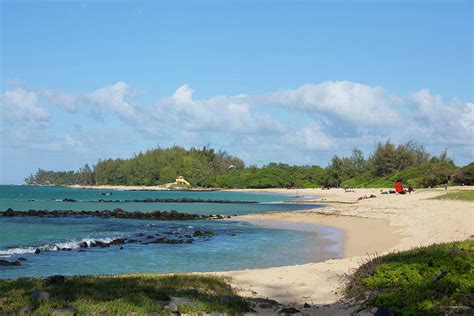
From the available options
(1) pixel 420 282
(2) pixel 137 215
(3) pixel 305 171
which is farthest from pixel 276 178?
(1) pixel 420 282

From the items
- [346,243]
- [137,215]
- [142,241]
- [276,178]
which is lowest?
[346,243]

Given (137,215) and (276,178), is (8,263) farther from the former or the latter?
(276,178)

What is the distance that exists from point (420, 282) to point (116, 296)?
603cm

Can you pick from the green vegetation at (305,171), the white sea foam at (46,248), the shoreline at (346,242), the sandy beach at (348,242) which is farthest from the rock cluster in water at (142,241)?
the green vegetation at (305,171)

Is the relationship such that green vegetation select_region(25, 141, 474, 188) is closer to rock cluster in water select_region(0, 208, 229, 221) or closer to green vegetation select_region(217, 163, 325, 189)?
green vegetation select_region(217, 163, 325, 189)

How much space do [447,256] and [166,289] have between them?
6384mm

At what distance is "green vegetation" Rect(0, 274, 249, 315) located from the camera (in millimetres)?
8594

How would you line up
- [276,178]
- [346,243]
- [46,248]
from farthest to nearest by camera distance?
1. [276,178]
2. [346,243]
3. [46,248]

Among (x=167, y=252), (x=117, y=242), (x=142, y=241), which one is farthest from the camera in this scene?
(x=142, y=241)

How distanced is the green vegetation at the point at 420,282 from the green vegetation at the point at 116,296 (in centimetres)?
278

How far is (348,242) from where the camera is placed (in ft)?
88.4

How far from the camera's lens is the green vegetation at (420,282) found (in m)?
8.84

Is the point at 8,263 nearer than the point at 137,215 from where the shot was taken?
Yes

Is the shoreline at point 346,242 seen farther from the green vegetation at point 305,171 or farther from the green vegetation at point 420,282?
the green vegetation at point 305,171
